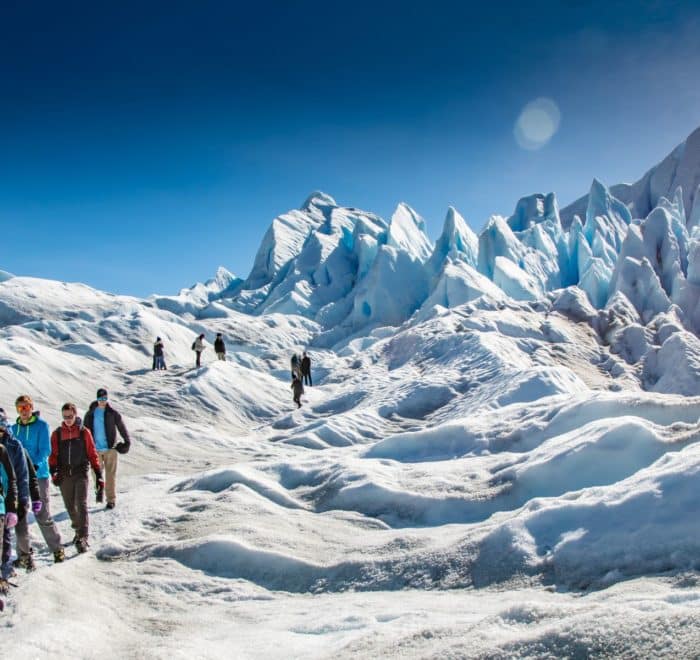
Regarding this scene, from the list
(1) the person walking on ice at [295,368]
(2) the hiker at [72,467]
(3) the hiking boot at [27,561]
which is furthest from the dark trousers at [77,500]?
(1) the person walking on ice at [295,368]

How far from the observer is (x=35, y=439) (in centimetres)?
577

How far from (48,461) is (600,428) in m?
6.23

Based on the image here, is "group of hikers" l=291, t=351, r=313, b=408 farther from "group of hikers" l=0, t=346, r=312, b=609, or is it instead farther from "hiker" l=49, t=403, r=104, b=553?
"hiker" l=49, t=403, r=104, b=553

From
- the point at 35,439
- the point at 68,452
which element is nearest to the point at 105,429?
the point at 68,452

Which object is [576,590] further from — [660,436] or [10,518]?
[10,518]

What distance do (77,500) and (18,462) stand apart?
4.79 feet

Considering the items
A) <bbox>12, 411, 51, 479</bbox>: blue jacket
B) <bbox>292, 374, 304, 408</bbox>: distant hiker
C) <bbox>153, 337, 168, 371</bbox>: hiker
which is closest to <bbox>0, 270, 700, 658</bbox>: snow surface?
<bbox>12, 411, 51, 479</bbox>: blue jacket

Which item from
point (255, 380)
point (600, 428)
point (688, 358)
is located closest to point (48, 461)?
point (600, 428)

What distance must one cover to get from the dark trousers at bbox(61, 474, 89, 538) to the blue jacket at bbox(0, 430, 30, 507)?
1.20 meters

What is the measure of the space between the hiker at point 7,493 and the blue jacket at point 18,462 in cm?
7

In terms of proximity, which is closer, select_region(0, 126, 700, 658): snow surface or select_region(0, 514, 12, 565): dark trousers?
select_region(0, 126, 700, 658): snow surface

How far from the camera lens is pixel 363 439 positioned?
1535 centimetres

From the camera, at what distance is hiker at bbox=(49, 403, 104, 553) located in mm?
6059

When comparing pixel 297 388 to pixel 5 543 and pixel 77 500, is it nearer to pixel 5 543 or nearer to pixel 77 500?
pixel 77 500
